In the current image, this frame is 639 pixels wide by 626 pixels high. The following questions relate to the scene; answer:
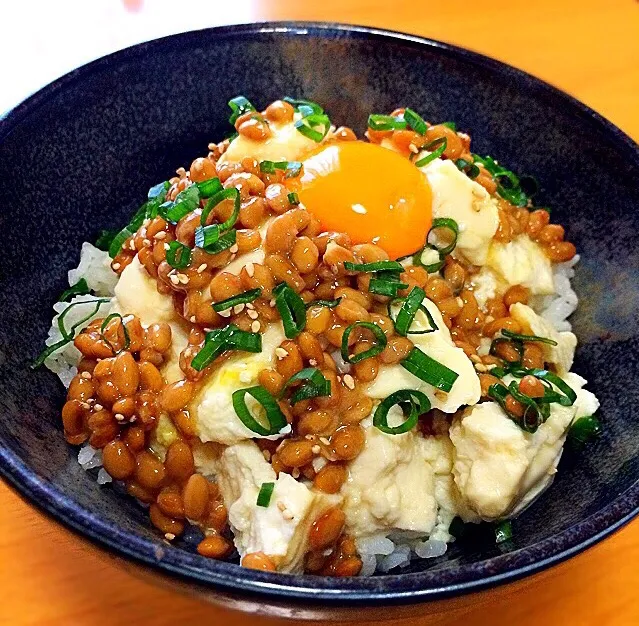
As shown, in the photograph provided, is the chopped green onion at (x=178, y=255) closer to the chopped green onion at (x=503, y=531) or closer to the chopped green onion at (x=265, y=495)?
the chopped green onion at (x=265, y=495)

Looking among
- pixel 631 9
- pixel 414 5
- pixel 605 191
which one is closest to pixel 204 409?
pixel 605 191

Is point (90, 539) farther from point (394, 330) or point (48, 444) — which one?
point (394, 330)

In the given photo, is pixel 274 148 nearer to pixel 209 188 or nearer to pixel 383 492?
pixel 209 188

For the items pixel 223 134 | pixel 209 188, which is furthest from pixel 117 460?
pixel 223 134

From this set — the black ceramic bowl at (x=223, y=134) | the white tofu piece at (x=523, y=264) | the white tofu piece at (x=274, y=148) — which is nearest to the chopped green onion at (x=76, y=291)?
the black ceramic bowl at (x=223, y=134)

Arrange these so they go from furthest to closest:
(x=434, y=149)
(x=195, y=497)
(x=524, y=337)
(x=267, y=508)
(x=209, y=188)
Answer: (x=434, y=149) < (x=524, y=337) < (x=209, y=188) < (x=195, y=497) < (x=267, y=508)
